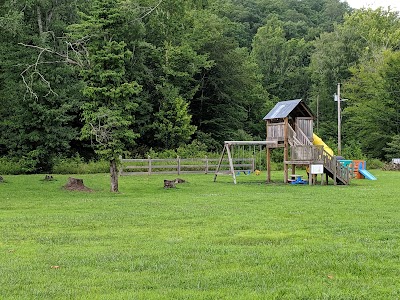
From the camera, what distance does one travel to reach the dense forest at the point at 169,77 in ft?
71.4

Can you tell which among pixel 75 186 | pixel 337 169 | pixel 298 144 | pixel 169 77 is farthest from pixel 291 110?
pixel 169 77

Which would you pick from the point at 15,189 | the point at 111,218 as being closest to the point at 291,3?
the point at 15,189

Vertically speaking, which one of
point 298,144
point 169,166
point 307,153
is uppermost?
point 298,144

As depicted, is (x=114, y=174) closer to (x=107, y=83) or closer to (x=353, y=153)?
(x=107, y=83)

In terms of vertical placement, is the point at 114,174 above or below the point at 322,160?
below

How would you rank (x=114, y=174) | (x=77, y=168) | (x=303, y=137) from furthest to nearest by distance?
1. (x=77, y=168)
2. (x=303, y=137)
3. (x=114, y=174)

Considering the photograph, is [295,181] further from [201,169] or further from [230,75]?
[230,75]

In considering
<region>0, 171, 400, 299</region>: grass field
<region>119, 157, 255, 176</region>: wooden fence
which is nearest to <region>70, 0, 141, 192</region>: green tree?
<region>0, 171, 400, 299</region>: grass field

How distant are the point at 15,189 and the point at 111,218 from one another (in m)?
10.8

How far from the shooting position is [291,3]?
95875 mm

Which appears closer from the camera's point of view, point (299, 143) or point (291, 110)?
point (291, 110)

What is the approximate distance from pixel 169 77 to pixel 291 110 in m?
24.2

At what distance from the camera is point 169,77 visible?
163 ft

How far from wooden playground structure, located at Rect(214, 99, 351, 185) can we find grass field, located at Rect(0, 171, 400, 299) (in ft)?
33.4
